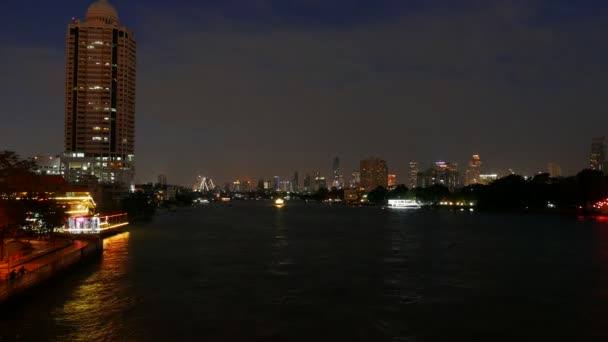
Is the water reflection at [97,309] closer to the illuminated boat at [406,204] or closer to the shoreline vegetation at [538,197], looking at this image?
the shoreline vegetation at [538,197]

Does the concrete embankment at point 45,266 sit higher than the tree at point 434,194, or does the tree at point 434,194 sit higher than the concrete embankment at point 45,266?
the tree at point 434,194

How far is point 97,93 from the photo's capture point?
140250 mm

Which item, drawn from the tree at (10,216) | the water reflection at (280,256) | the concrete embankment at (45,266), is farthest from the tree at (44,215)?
the water reflection at (280,256)

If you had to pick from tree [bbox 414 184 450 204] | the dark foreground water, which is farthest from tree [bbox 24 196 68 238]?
tree [bbox 414 184 450 204]

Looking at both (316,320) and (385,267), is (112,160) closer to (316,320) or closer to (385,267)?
(385,267)

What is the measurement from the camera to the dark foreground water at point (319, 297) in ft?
55.0

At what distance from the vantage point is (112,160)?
5694 inches

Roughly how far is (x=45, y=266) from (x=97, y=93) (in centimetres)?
12675

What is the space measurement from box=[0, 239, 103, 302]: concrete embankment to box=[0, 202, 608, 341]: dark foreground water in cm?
52

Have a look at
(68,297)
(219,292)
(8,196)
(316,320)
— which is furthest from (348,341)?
(8,196)

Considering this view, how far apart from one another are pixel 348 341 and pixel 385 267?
47.4 feet

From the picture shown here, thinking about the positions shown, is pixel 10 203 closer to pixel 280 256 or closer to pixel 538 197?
pixel 280 256

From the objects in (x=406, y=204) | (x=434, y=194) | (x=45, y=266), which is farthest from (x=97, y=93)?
(x=45, y=266)

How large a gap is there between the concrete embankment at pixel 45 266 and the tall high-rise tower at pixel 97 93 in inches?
4407
